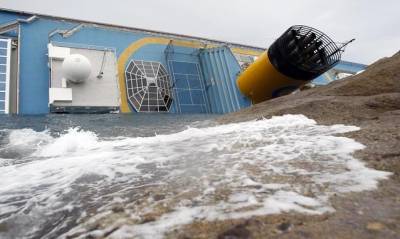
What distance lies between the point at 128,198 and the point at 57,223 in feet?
1.48

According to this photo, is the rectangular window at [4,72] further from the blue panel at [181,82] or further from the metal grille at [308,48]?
the metal grille at [308,48]

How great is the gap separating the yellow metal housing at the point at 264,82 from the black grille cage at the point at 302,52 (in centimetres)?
27

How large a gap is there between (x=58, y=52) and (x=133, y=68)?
334cm

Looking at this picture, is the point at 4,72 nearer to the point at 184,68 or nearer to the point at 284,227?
the point at 184,68

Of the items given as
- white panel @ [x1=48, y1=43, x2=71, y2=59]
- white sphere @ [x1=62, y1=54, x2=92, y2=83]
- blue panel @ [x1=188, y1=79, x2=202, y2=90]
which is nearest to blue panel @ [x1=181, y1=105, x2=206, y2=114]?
blue panel @ [x1=188, y1=79, x2=202, y2=90]

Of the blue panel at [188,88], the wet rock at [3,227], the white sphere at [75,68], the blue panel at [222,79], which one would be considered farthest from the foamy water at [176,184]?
the blue panel at [188,88]

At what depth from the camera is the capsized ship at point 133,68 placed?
10766 millimetres

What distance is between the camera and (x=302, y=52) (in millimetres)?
10328

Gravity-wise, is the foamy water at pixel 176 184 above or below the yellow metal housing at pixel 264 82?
below

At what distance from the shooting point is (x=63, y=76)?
12531 millimetres

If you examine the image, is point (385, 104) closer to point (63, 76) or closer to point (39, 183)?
point (39, 183)

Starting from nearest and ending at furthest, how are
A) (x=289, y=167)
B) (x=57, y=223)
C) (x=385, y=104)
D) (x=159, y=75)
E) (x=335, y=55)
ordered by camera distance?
(x=57, y=223)
(x=289, y=167)
(x=385, y=104)
(x=335, y=55)
(x=159, y=75)

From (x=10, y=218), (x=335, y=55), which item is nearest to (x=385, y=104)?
(x=10, y=218)

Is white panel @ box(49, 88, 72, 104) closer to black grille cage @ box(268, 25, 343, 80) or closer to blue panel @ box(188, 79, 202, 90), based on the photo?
blue panel @ box(188, 79, 202, 90)
